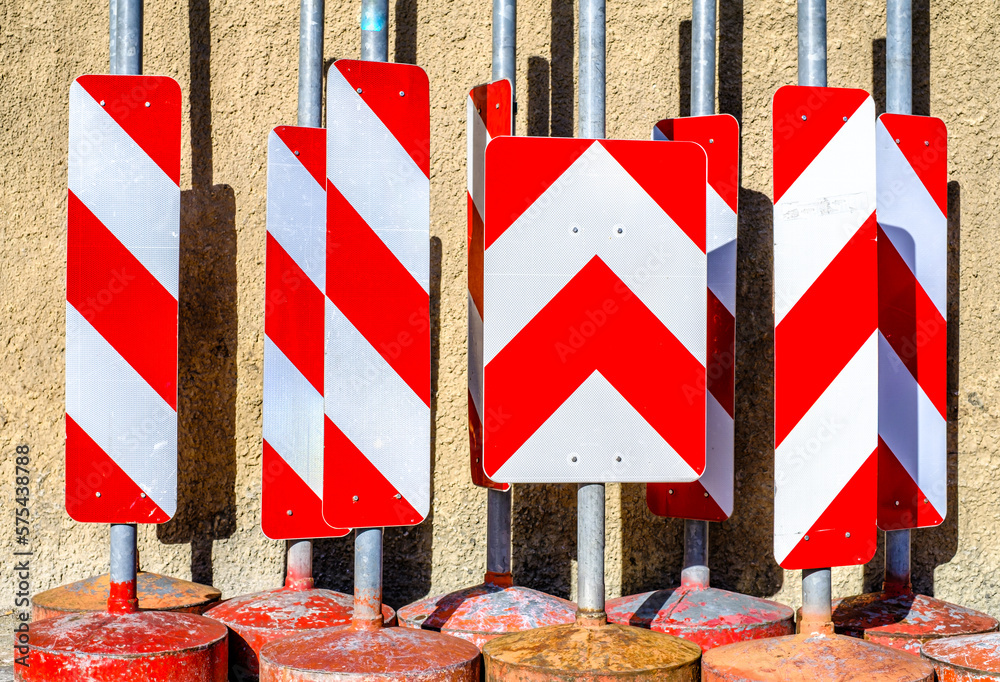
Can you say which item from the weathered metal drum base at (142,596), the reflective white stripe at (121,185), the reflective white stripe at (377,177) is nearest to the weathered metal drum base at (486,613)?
the weathered metal drum base at (142,596)

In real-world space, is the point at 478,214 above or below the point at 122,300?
above

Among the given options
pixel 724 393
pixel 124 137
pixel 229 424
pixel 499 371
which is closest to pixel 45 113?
pixel 124 137

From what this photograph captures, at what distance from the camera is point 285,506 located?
3.70 metres

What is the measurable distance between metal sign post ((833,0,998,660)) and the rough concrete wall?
64 cm

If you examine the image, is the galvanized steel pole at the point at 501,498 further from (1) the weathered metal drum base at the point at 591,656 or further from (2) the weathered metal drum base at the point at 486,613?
(1) the weathered metal drum base at the point at 591,656

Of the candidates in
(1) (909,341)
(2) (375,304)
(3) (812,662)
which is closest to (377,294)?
(2) (375,304)

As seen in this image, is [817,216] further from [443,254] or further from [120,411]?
[120,411]

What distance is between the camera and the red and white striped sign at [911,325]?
144 inches

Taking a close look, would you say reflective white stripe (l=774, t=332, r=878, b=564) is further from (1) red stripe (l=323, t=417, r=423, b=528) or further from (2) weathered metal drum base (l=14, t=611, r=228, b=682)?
(2) weathered metal drum base (l=14, t=611, r=228, b=682)

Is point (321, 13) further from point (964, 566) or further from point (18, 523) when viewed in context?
point (964, 566)

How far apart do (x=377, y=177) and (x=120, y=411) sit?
119 cm

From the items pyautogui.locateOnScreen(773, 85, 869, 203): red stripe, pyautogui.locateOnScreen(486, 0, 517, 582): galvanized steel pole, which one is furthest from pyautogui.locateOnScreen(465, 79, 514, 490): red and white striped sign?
pyautogui.locateOnScreen(773, 85, 869, 203): red stripe

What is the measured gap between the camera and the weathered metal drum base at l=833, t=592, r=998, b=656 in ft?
10.7

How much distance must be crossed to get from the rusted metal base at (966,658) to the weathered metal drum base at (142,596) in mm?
2457
